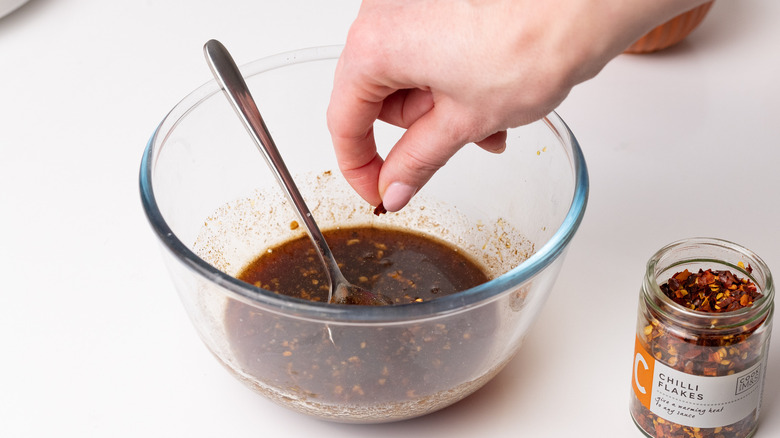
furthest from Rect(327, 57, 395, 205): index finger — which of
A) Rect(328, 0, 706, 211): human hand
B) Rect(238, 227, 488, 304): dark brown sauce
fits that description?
Rect(238, 227, 488, 304): dark brown sauce

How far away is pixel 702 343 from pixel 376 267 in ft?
1.60

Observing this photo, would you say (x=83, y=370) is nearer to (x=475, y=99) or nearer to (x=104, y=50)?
(x=475, y=99)

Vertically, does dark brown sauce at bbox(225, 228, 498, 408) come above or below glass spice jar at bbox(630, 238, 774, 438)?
above

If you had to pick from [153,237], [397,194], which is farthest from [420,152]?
[153,237]

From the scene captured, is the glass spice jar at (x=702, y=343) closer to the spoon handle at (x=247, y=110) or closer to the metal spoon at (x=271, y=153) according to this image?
the metal spoon at (x=271, y=153)

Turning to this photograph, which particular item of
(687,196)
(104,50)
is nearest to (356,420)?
(687,196)

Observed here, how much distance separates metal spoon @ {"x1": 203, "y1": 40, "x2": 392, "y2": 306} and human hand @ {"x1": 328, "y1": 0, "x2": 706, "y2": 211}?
155mm

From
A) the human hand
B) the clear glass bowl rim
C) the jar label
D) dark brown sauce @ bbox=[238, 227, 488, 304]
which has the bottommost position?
the jar label

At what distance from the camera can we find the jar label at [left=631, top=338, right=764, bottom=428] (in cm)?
110

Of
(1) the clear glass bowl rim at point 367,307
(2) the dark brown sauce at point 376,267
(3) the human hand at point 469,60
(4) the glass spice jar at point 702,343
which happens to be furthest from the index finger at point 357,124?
(4) the glass spice jar at point 702,343

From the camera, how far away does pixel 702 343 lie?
1083mm

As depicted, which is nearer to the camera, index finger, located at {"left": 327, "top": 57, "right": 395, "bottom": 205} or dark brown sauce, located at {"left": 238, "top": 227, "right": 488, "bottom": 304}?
index finger, located at {"left": 327, "top": 57, "right": 395, "bottom": 205}

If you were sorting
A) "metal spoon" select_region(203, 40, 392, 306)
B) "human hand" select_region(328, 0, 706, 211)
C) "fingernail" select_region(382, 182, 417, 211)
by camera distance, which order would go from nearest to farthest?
"human hand" select_region(328, 0, 706, 211) → "fingernail" select_region(382, 182, 417, 211) → "metal spoon" select_region(203, 40, 392, 306)

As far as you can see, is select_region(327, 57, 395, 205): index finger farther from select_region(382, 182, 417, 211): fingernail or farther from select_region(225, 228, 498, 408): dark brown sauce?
select_region(225, 228, 498, 408): dark brown sauce
